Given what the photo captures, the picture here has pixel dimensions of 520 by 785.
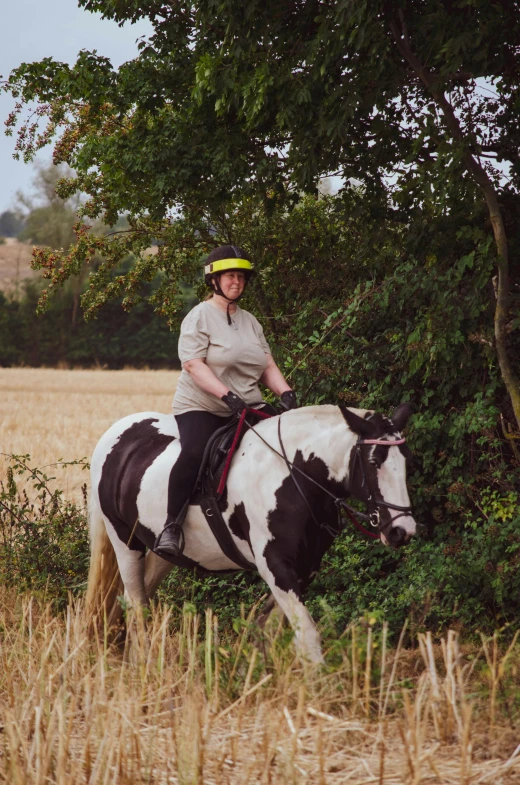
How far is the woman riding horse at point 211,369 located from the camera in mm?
5922

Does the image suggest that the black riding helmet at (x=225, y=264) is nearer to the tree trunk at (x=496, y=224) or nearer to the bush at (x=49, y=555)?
the tree trunk at (x=496, y=224)

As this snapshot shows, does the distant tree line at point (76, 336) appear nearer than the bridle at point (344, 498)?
No

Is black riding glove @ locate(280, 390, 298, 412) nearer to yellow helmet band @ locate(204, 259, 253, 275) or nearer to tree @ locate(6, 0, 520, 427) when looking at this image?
yellow helmet band @ locate(204, 259, 253, 275)

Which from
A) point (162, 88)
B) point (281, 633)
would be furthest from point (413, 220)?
point (281, 633)

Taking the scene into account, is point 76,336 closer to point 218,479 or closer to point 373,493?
point 218,479

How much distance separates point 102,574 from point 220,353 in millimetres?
2270

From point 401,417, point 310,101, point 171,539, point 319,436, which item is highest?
point 310,101

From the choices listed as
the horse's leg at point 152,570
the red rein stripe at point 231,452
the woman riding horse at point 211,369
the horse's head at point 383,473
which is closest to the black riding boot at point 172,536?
the woman riding horse at point 211,369

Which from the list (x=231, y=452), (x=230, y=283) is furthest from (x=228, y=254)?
(x=231, y=452)

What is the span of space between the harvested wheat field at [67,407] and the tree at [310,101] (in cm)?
475

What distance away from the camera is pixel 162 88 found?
948cm

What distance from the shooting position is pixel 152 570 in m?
7.02

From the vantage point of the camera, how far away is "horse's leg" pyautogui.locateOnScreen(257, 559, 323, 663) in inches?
200

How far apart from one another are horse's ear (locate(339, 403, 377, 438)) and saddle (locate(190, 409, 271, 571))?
32.8 inches
